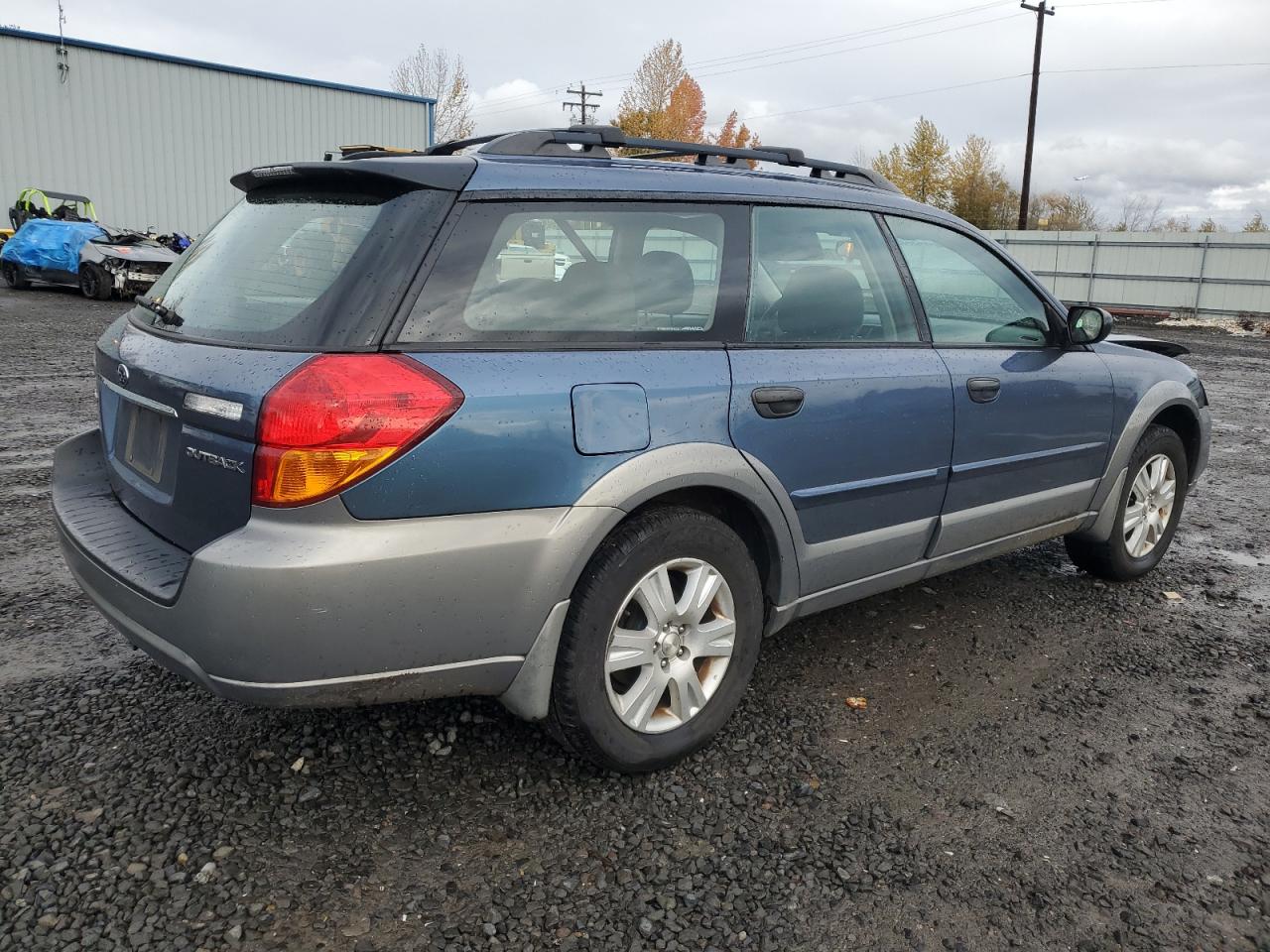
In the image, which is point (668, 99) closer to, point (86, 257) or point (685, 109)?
point (685, 109)

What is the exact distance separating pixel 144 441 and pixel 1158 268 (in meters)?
28.1

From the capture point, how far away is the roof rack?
2875 millimetres

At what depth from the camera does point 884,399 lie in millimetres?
3232

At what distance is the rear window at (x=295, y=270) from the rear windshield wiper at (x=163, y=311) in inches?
0.4

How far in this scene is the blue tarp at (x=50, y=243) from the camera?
1820cm

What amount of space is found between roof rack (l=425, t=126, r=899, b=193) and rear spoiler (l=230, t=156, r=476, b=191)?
0.84 feet

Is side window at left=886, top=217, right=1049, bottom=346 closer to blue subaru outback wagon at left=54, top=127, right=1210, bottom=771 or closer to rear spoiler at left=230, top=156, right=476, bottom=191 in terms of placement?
blue subaru outback wagon at left=54, top=127, right=1210, bottom=771

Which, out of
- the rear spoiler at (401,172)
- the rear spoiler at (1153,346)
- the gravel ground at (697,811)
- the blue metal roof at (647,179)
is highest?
the blue metal roof at (647,179)

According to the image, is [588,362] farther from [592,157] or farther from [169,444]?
[169,444]

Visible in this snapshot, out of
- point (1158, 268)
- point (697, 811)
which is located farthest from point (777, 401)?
point (1158, 268)

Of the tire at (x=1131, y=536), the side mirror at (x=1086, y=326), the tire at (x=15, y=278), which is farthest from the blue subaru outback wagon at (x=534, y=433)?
the tire at (x=15, y=278)

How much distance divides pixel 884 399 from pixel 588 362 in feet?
3.76

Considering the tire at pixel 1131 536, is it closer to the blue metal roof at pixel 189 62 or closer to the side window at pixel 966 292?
the side window at pixel 966 292

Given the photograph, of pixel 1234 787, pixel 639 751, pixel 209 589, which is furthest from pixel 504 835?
pixel 1234 787
